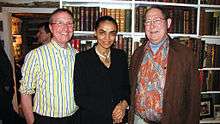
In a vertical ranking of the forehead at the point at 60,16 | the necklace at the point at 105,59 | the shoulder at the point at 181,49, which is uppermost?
the forehead at the point at 60,16

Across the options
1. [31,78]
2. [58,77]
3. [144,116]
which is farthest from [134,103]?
[31,78]

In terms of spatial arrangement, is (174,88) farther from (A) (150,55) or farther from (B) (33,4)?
(B) (33,4)

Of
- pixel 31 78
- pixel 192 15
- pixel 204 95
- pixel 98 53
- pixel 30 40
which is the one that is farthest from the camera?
pixel 30 40

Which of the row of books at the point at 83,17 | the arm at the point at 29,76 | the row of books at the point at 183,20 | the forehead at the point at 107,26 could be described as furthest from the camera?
the row of books at the point at 183,20

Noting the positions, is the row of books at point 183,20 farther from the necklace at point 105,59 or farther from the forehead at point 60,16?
the forehead at point 60,16

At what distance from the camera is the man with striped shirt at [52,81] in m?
2.03

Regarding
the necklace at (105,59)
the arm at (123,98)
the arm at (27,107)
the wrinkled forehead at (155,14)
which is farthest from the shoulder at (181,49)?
the arm at (27,107)

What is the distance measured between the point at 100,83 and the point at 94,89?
2.6 inches

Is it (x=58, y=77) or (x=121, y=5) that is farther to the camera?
(x=121, y=5)

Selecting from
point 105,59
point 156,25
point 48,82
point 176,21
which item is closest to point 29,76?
point 48,82

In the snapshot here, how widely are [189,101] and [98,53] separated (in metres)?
0.85

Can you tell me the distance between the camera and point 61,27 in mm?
2115

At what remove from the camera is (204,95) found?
3740 mm

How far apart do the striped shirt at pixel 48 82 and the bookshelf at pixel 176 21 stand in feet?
4.02
